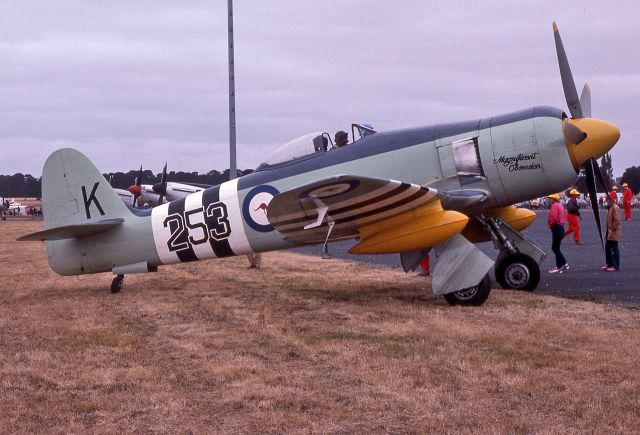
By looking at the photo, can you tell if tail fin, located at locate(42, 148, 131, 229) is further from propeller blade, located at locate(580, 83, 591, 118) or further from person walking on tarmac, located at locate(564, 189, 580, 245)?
person walking on tarmac, located at locate(564, 189, 580, 245)

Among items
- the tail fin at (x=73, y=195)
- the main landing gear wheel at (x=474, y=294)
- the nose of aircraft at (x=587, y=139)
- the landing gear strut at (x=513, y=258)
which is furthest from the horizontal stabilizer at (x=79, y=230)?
the nose of aircraft at (x=587, y=139)

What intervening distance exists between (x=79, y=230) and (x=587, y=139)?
6.96m

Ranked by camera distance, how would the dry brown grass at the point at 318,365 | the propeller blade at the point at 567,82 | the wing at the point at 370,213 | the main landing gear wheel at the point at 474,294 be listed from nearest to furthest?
1. the dry brown grass at the point at 318,365
2. the wing at the point at 370,213
3. the main landing gear wheel at the point at 474,294
4. the propeller blade at the point at 567,82

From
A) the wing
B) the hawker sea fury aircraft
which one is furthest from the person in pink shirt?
the wing

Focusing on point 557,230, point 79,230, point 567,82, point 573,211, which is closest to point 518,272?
point 567,82

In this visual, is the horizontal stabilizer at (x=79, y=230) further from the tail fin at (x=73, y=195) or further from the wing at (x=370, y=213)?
the wing at (x=370, y=213)

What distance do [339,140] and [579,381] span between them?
548 centimetres

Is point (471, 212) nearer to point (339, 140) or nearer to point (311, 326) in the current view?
point (339, 140)

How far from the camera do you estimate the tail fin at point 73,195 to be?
11.0 metres

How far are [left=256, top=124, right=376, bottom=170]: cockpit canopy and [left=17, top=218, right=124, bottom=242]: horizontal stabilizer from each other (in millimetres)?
2574

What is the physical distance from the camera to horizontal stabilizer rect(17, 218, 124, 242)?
10.3 meters

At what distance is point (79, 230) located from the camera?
34.5 ft

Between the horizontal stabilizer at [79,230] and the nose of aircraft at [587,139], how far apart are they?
6.27m

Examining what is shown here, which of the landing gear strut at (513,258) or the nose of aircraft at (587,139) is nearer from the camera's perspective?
the nose of aircraft at (587,139)
